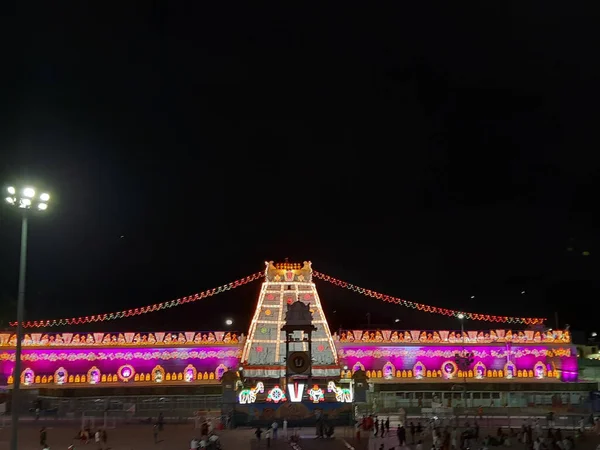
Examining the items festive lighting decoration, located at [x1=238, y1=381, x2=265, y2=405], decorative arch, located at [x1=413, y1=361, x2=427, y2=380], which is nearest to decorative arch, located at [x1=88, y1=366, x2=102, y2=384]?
festive lighting decoration, located at [x1=238, y1=381, x2=265, y2=405]

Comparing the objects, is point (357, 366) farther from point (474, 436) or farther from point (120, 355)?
point (474, 436)

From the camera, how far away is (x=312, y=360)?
53156 mm

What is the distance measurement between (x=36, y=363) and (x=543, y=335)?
48.6 meters

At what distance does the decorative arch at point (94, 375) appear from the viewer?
57.0m

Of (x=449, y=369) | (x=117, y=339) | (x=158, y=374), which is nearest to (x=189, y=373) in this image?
(x=158, y=374)

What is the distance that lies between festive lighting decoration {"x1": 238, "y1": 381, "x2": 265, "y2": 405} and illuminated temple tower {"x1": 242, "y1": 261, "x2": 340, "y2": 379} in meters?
11.3

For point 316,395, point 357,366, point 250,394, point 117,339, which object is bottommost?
point 316,395

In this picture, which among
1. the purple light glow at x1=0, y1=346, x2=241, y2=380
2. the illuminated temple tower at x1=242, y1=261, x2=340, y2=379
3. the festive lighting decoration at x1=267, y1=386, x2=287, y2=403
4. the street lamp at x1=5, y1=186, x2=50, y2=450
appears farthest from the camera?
the purple light glow at x1=0, y1=346, x2=241, y2=380

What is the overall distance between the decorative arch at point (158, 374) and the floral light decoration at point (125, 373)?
1.94 meters

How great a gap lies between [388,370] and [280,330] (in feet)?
42.2

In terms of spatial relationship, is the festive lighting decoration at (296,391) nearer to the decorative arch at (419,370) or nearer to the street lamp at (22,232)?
the decorative arch at (419,370)

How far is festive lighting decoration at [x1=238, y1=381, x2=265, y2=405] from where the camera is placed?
40.8 m

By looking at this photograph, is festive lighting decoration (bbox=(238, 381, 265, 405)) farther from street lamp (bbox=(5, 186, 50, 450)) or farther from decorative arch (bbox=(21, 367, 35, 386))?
decorative arch (bbox=(21, 367, 35, 386))

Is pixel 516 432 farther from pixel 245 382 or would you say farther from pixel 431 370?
pixel 431 370
